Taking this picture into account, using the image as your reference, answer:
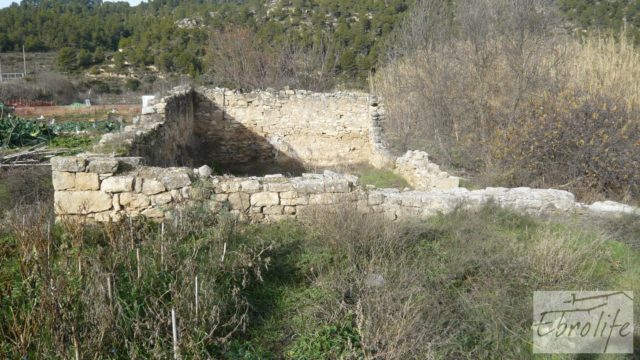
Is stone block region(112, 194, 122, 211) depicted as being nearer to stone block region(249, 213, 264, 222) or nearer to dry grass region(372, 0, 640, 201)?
stone block region(249, 213, 264, 222)

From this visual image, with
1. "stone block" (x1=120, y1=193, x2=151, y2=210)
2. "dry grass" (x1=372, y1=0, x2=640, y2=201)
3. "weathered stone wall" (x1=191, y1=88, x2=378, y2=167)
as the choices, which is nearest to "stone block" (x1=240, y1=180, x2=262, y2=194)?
"stone block" (x1=120, y1=193, x2=151, y2=210)

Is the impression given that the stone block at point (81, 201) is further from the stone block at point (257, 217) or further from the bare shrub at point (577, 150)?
the bare shrub at point (577, 150)

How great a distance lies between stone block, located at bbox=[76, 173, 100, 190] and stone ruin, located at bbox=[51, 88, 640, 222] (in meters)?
0.01

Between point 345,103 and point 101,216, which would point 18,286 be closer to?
point 101,216

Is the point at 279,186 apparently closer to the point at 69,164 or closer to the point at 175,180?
the point at 175,180

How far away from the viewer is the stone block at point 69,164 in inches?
196

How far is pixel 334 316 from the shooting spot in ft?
11.5

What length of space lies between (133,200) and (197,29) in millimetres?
33655

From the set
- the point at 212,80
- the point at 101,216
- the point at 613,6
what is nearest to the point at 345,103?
the point at 101,216

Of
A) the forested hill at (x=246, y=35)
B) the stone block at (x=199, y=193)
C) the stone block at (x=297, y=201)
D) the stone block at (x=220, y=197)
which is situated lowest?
the stone block at (x=297, y=201)

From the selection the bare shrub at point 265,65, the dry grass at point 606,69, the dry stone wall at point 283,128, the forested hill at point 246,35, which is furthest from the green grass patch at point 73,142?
the dry grass at point 606,69

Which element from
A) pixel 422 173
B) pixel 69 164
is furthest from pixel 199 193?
pixel 422 173

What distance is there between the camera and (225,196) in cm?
532

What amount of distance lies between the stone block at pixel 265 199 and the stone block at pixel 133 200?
3.83 ft
